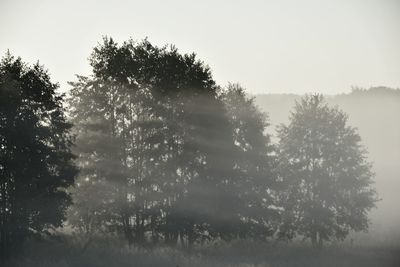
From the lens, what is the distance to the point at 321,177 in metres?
34.4

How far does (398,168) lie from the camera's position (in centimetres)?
10325

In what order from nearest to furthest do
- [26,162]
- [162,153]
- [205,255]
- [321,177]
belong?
A: [26,162] < [205,255] < [162,153] < [321,177]

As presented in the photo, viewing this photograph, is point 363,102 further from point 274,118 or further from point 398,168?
point 398,168

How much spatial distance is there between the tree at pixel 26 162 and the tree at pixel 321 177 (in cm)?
1645

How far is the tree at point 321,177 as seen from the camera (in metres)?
33.7

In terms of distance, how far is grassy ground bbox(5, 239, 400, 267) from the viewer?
23848mm

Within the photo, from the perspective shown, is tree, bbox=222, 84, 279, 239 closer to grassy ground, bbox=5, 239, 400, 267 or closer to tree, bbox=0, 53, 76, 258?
grassy ground, bbox=5, 239, 400, 267

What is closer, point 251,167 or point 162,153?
point 162,153

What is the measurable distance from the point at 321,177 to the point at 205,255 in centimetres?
1103

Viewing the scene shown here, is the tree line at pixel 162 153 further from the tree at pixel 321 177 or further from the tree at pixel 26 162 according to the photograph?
the tree at pixel 26 162

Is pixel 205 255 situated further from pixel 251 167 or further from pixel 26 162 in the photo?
pixel 26 162

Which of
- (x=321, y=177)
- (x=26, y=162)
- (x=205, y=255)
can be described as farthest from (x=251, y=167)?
(x=26, y=162)

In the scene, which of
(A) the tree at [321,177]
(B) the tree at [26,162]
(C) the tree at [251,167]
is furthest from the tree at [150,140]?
(A) the tree at [321,177]

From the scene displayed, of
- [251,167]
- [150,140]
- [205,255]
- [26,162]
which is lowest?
[205,255]
